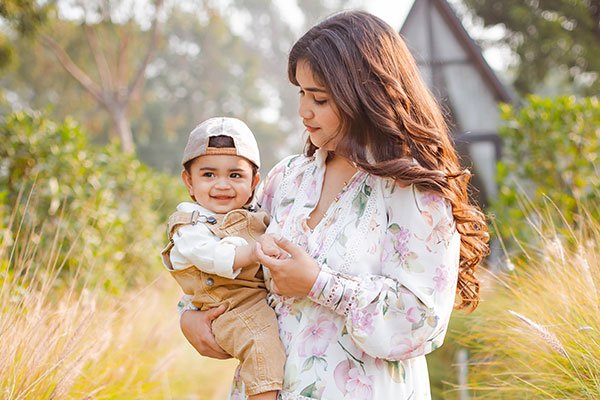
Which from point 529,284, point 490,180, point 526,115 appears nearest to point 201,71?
point 490,180

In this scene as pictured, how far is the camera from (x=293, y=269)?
2.07 metres

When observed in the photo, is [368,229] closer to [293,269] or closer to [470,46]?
[293,269]

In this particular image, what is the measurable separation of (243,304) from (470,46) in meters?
10.9

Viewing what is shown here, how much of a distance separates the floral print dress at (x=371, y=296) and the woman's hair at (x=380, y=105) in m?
0.08

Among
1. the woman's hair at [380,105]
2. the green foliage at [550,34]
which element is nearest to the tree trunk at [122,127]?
the green foliage at [550,34]

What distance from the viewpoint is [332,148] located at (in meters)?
2.31

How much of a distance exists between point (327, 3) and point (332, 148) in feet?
153

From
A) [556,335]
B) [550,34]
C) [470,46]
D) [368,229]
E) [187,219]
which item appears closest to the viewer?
[368,229]

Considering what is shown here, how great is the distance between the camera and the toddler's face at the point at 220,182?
2502 mm

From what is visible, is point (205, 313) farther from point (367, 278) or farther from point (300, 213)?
point (367, 278)

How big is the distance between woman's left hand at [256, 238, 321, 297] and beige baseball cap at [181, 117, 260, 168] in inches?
19.3

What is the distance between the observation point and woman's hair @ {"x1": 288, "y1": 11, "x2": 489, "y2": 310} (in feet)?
7.10

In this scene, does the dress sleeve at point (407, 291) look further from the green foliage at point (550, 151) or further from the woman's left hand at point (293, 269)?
the green foliage at point (550, 151)

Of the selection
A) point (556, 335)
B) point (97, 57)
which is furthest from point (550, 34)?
point (556, 335)
